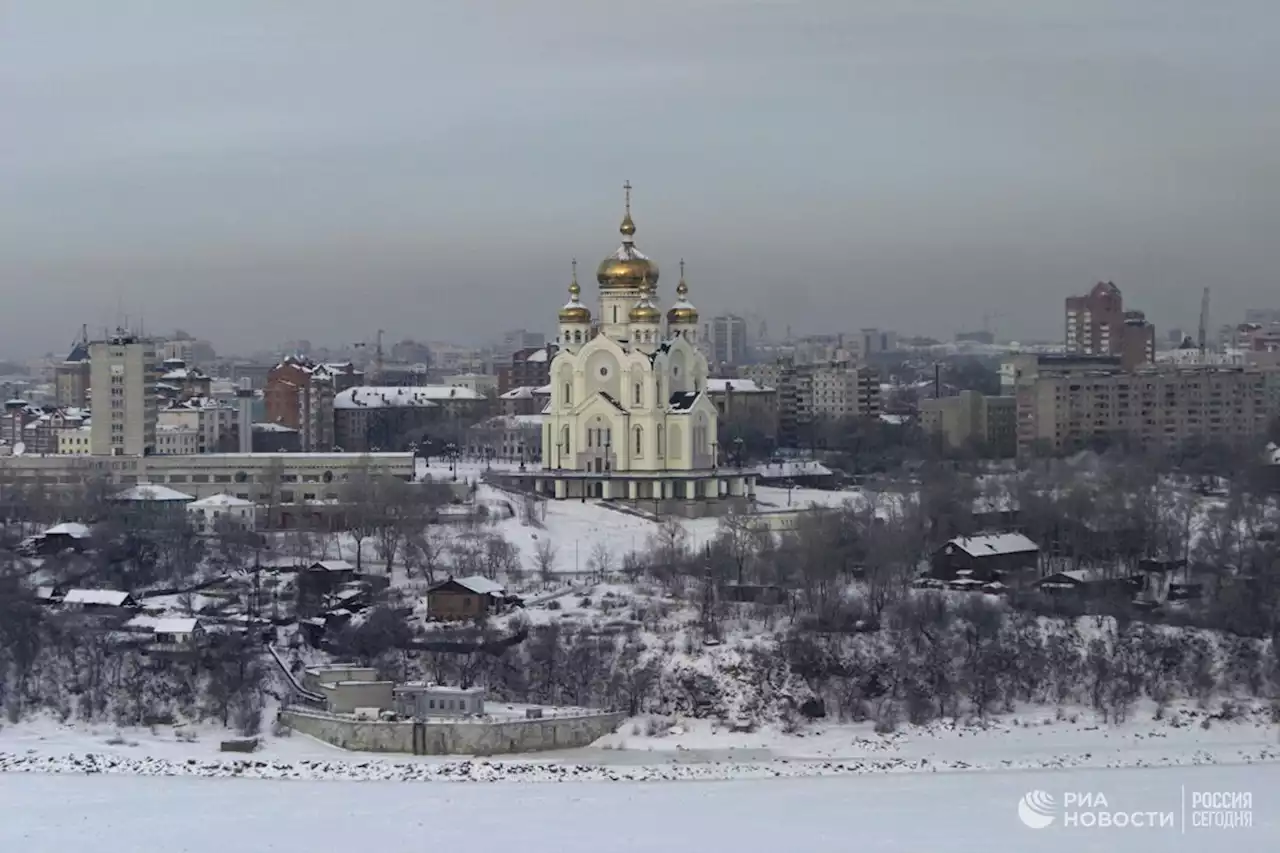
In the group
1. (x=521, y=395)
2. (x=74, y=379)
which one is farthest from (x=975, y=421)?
(x=74, y=379)

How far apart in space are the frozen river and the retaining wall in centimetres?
170

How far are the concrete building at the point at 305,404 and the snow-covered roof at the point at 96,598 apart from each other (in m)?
23.2

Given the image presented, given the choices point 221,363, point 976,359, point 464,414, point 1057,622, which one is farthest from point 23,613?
point 221,363

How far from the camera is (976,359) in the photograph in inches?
4026

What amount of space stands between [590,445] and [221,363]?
93.5 metres

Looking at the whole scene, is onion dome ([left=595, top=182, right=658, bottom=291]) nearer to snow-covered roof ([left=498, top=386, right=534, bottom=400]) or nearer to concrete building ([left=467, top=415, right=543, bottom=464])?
concrete building ([left=467, top=415, right=543, bottom=464])

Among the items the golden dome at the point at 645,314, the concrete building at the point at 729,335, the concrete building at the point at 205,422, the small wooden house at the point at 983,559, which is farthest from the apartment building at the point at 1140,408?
the concrete building at the point at 729,335

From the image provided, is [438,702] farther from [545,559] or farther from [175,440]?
→ [175,440]

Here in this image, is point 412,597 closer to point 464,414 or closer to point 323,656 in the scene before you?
point 323,656

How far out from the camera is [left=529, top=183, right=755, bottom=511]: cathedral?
40312mm

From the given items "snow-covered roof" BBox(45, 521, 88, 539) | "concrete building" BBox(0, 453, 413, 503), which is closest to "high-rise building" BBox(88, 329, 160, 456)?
"concrete building" BBox(0, 453, 413, 503)

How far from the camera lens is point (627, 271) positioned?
42.8 metres
